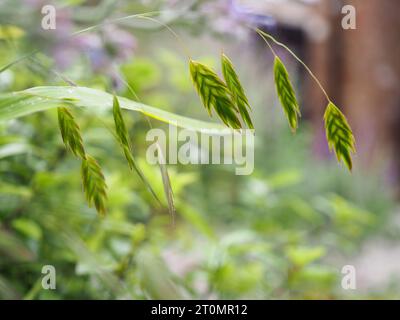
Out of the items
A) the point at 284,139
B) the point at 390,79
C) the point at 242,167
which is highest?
the point at 390,79

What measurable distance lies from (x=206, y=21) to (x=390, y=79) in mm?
1952

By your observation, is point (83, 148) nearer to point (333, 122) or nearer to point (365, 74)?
point (333, 122)

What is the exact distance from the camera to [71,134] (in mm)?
431

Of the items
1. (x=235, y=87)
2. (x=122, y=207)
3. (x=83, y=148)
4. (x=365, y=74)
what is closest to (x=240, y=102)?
(x=235, y=87)

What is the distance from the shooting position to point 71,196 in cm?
89

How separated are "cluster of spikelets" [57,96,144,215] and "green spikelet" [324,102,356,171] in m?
0.14

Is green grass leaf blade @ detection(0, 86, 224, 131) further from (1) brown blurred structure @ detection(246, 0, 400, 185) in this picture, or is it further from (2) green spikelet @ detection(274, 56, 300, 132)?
(1) brown blurred structure @ detection(246, 0, 400, 185)

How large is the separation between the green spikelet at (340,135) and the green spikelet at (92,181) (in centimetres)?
17

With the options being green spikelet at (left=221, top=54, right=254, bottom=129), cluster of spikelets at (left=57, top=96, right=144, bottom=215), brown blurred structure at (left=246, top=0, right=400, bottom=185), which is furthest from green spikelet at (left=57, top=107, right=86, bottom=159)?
brown blurred structure at (left=246, top=0, right=400, bottom=185)

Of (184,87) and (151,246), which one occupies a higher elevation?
(184,87)

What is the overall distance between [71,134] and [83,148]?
0.01 metres

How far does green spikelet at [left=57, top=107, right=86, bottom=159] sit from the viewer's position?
16.8 inches
